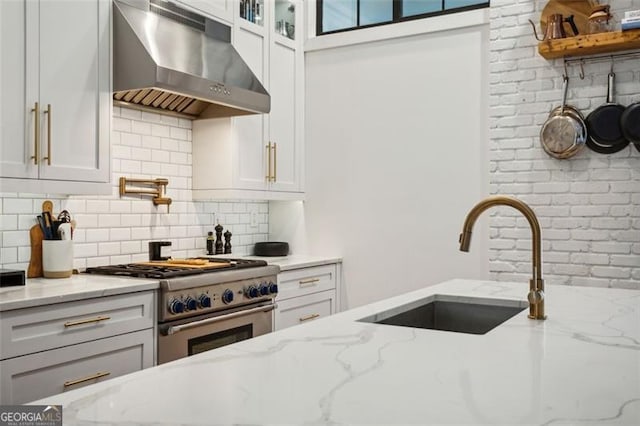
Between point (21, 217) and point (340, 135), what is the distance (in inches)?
95.7

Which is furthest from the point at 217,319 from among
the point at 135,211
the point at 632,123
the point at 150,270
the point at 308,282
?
the point at 632,123

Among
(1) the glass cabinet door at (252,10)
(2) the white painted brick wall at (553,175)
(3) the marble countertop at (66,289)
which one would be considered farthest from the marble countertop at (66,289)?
(2) the white painted brick wall at (553,175)

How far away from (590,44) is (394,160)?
1520 millimetres

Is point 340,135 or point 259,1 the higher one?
point 259,1

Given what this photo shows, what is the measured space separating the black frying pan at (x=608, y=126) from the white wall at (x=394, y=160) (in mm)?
707

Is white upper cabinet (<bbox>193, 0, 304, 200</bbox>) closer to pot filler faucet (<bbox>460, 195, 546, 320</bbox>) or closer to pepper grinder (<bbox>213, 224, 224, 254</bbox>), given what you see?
pepper grinder (<bbox>213, 224, 224, 254</bbox>)

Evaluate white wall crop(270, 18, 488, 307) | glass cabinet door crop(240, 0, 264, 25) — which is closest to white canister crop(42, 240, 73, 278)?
glass cabinet door crop(240, 0, 264, 25)

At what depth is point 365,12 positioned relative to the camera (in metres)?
4.78

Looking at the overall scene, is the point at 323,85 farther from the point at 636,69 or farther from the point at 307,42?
the point at 636,69

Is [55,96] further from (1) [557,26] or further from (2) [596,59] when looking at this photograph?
(2) [596,59]

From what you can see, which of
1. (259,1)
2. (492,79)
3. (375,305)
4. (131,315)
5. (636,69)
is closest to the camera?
(375,305)

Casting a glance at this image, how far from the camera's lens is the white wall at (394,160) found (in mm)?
4227

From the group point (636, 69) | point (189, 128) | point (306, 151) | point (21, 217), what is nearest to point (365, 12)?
point (306, 151)

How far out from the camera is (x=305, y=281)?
4285mm
